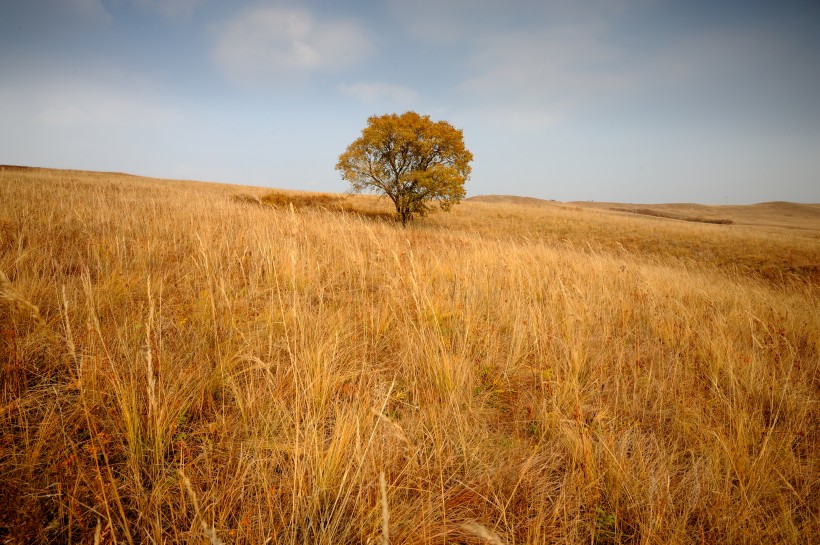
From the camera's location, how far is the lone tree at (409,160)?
56.0ft

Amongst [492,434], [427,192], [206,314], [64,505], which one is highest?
[427,192]

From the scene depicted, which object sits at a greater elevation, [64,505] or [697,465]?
[64,505]

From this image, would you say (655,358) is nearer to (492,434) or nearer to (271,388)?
(492,434)

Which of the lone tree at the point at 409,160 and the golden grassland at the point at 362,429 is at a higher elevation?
the lone tree at the point at 409,160

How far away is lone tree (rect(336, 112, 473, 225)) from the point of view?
17078 millimetres

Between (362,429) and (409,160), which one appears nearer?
(362,429)

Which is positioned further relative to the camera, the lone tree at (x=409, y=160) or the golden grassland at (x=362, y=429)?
the lone tree at (x=409, y=160)

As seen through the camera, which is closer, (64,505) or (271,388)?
(64,505)

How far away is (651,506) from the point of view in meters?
1.29

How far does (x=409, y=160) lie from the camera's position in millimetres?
18156

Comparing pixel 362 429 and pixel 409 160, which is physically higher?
pixel 409 160

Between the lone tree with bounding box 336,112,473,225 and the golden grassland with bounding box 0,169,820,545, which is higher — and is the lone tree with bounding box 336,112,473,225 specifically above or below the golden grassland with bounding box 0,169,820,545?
above

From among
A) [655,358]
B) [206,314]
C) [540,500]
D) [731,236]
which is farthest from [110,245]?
[731,236]

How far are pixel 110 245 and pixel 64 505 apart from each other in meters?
3.47
